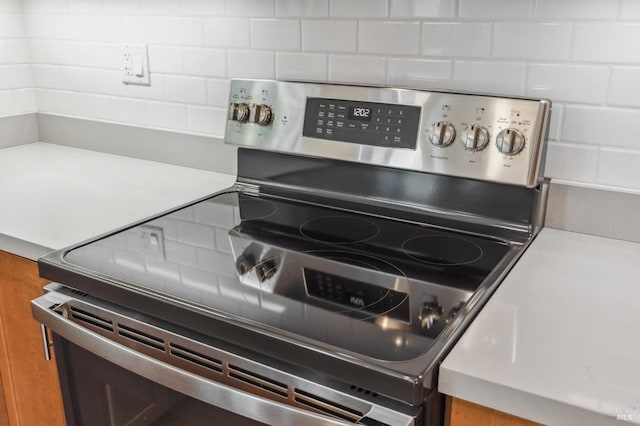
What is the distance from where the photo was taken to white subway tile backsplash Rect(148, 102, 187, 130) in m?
1.72

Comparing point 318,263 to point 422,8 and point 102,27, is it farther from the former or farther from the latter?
point 102,27

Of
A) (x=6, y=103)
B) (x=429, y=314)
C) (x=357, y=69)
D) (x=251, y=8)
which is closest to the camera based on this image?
(x=429, y=314)

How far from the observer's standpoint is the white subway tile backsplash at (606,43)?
110 cm

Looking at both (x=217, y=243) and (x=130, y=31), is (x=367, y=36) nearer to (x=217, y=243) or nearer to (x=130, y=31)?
(x=217, y=243)

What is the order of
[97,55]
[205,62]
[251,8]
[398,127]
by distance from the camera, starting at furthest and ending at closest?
[97,55] → [205,62] → [251,8] → [398,127]

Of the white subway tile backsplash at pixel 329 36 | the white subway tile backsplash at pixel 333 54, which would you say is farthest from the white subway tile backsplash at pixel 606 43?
the white subway tile backsplash at pixel 329 36

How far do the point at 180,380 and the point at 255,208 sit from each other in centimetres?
54

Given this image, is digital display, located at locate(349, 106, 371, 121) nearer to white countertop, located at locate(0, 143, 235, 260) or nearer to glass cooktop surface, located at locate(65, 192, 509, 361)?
glass cooktop surface, located at locate(65, 192, 509, 361)

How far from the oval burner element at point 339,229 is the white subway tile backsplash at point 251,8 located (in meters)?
0.52

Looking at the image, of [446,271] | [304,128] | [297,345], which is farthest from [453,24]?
[297,345]

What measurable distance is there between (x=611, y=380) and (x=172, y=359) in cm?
62

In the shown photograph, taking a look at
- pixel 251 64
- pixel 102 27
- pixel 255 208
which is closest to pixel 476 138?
pixel 255 208

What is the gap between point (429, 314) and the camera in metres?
0.92

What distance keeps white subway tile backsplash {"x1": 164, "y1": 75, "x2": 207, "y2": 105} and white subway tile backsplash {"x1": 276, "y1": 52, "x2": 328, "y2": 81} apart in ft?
0.81
